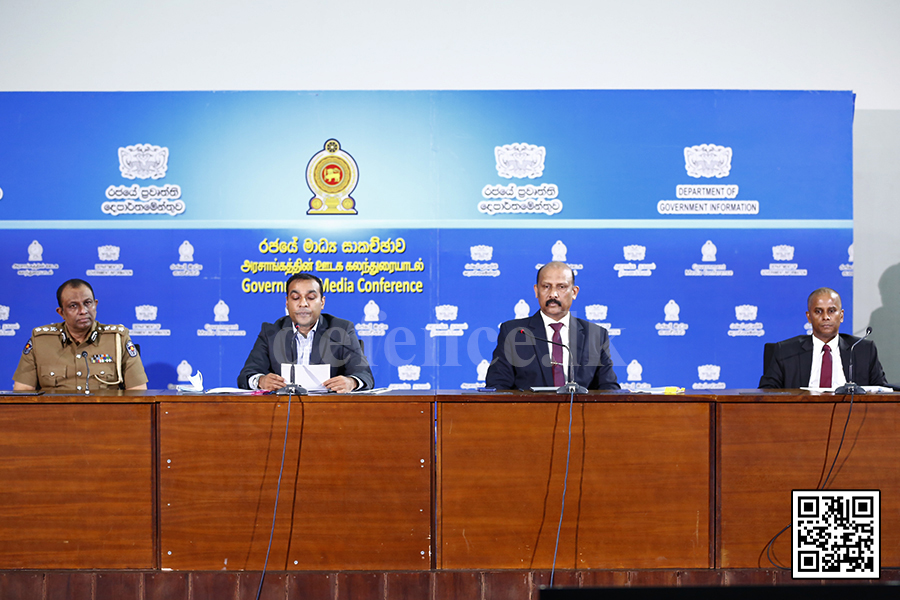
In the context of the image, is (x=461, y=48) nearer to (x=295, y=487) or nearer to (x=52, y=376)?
(x=52, y=376)

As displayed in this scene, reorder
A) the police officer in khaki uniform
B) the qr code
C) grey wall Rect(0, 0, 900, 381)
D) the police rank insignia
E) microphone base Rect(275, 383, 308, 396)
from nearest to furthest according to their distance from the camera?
the qr code
microphone base Rect(275, 383, 308, 396)
the police officer in khaki uniform
the police rank insignia
grey wall Rect(0, 0, 900, 381)

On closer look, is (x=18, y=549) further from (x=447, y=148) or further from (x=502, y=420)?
(x=447, y=148)

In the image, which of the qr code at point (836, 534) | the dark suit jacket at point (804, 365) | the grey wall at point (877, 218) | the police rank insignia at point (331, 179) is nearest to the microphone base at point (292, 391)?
the qr code at point (836, 534)

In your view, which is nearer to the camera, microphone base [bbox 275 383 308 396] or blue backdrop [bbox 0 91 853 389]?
microphone base [bbox 275 383 308 396]

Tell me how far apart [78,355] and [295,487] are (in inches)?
66.6

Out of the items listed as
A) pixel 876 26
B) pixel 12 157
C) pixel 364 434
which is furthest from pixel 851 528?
pixel 12 157

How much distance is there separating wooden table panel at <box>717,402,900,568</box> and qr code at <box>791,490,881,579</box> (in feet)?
0.09

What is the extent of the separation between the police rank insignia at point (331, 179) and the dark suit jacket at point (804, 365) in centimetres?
258

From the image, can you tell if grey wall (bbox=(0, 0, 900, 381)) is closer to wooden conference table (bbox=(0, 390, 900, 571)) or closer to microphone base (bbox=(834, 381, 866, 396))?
microphone base (bbox=(834, 381, 866, 396))

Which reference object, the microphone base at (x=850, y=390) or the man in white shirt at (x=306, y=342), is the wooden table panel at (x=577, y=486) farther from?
the man in white shirt at (x=306, y=342)

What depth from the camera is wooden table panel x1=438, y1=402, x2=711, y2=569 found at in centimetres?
214

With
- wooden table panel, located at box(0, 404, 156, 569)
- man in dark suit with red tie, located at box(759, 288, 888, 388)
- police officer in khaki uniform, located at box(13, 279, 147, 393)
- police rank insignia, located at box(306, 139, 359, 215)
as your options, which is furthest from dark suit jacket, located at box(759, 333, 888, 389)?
police officer in khaki uniform, located at box(13, 279, 147, 393)

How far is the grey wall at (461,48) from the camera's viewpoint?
432cm

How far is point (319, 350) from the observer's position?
9.85 ft
